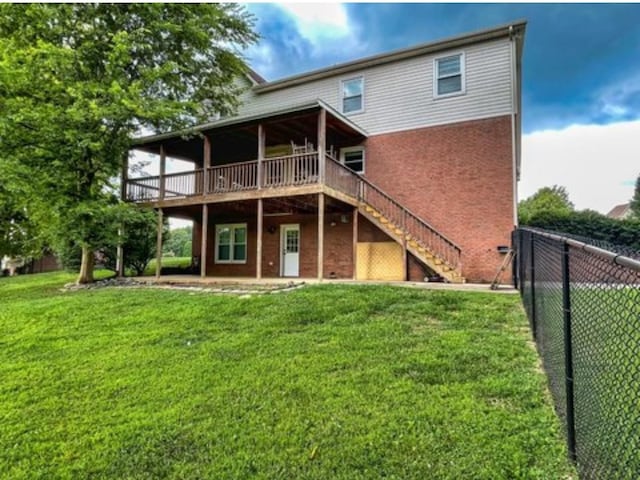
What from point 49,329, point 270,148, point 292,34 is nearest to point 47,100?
point 270,148

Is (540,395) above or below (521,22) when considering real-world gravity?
below

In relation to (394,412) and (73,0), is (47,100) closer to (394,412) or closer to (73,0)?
(73,0)

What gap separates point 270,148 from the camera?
50.4 ft

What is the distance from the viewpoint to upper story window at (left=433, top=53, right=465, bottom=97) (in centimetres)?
1212

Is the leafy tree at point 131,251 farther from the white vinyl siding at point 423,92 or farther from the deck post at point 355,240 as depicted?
the white vinyl siding at point 423,92

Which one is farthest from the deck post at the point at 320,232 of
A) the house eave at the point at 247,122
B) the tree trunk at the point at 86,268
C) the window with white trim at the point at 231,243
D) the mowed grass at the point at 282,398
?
the tree trunk at the point at 86,268

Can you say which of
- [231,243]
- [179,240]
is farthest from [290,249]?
[179,240]

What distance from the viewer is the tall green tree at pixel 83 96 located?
10617mm

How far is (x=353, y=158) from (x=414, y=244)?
4.36 meters

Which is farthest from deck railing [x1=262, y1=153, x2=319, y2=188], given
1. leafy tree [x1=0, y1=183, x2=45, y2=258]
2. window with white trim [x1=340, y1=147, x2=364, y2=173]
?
leafy tree [x1=0, y1=183, x2=45, y2=258]

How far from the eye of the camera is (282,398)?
137 inches

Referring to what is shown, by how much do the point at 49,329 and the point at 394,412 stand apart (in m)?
5.99

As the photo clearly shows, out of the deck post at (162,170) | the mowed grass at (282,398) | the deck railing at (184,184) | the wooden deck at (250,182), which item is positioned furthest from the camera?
the deck post at (162,170)

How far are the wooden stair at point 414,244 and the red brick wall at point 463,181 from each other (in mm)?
1130
